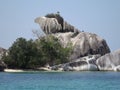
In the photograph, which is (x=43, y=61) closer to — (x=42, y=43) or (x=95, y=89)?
(x=42, y=43)

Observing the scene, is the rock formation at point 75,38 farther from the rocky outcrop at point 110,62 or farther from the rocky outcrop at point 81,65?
the rocky outcrop at point 110,62

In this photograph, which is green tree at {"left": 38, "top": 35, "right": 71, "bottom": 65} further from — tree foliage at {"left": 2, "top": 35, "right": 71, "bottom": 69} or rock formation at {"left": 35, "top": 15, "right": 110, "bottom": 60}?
rock formation at {"left": 35, "top": 15, "right": 110, "bottom": 60}

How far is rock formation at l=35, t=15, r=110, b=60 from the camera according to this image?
84750 millimetres

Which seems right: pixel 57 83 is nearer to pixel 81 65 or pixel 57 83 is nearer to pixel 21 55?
pixel 21 55

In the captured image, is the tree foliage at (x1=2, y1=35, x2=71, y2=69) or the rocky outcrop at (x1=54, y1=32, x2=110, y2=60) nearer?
the tree foliage at (x1=2, y1=35, x2=71, y2=69)

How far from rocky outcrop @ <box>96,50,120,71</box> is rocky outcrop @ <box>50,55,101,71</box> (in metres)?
0.98

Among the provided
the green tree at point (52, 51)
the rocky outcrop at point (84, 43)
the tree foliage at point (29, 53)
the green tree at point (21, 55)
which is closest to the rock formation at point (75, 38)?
the rocky outcrop at point (84, 43)

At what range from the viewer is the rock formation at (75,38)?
84750mm

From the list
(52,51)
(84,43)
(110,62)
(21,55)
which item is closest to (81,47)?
(84,43)

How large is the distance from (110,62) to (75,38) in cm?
1549

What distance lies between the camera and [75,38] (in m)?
87.5

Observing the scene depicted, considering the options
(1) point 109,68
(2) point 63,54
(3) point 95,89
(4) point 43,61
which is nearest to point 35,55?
(4) point 43,61

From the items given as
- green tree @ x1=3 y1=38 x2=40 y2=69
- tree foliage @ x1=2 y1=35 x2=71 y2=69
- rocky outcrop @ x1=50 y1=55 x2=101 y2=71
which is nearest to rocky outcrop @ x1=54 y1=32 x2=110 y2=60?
tree foliage @ x1=2 y1=35 x2=71 y2=69

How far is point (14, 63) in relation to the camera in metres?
70.7
